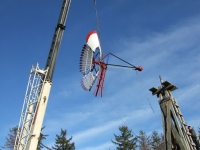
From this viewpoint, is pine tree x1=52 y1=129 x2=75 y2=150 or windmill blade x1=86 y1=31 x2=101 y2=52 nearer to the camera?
windmill blade x1=86 y1=31 x2=101 y2=52

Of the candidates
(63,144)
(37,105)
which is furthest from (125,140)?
(37,105)

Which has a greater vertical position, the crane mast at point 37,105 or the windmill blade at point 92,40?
the windmill blade at point 92,40

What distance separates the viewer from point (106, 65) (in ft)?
30.9

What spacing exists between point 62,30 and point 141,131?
39620 mm

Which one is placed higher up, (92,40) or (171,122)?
(92,40)

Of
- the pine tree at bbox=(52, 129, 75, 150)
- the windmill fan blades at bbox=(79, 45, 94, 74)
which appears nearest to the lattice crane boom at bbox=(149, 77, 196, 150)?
the windmill fan blades at bbox=(79, 45, 94, 74)

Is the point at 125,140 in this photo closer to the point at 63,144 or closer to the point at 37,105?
the point at 63,144

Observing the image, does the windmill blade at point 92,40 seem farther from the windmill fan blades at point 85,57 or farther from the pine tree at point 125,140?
the pine tree at point 125,140

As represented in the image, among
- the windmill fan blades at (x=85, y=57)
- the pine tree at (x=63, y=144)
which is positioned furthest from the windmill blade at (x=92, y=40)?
the pine tree at (x=63, y=144)

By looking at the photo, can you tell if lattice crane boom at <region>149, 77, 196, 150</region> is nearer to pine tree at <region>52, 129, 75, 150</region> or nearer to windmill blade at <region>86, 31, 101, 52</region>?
windmill blade at <region>86, 31, 101, 52</region>

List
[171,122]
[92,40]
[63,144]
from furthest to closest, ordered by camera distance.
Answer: [63,144], [92,40], [171,122]

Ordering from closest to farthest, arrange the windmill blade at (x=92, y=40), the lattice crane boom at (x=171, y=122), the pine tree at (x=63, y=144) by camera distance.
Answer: the lattice crane boom at (x=171, y=122) → the windmill blade at (x=92, y=40) → the pine tree at (x=63, y=144)

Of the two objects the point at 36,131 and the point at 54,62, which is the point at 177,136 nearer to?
the point at 36,131

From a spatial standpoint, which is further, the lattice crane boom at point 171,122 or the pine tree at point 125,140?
the pine tree at point 125,140
